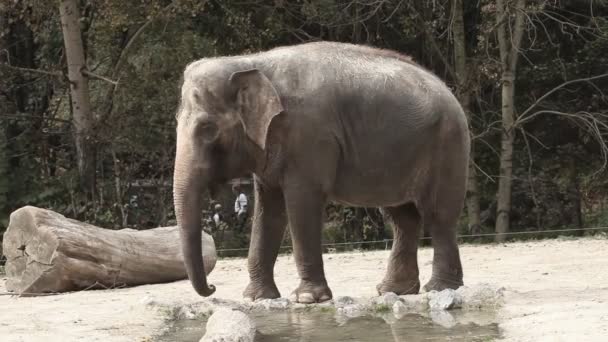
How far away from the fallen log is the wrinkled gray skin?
169 centimetres

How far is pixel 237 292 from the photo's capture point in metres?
10.4

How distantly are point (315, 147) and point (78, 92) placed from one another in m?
9.37

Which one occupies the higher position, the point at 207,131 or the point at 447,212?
the point at 207,131

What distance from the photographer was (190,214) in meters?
8.47

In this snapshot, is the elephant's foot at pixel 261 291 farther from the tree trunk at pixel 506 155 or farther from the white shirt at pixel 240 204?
the tree trunk at pixel 506 155

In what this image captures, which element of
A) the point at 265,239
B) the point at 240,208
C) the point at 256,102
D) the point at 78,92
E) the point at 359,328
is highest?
the point at 78,92

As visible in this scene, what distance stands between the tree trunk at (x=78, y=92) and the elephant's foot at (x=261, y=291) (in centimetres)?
795

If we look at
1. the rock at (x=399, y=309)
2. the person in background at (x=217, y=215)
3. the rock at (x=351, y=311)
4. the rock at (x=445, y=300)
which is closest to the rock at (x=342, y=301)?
the rock at (x=351, y=311)

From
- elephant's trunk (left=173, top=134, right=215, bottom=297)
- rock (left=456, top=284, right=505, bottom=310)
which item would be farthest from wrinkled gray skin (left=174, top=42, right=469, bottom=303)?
rock (left=456, top=284, right=505, bottom=310)

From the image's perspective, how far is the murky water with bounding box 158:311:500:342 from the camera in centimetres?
765

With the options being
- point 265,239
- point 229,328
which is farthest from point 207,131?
point 229,328

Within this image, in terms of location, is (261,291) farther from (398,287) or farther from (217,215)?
(217,215)

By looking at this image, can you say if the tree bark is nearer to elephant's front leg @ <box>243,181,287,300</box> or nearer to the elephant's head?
elephant's front leg @ <box>243,181,287,300</box>

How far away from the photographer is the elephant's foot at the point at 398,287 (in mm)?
9695
